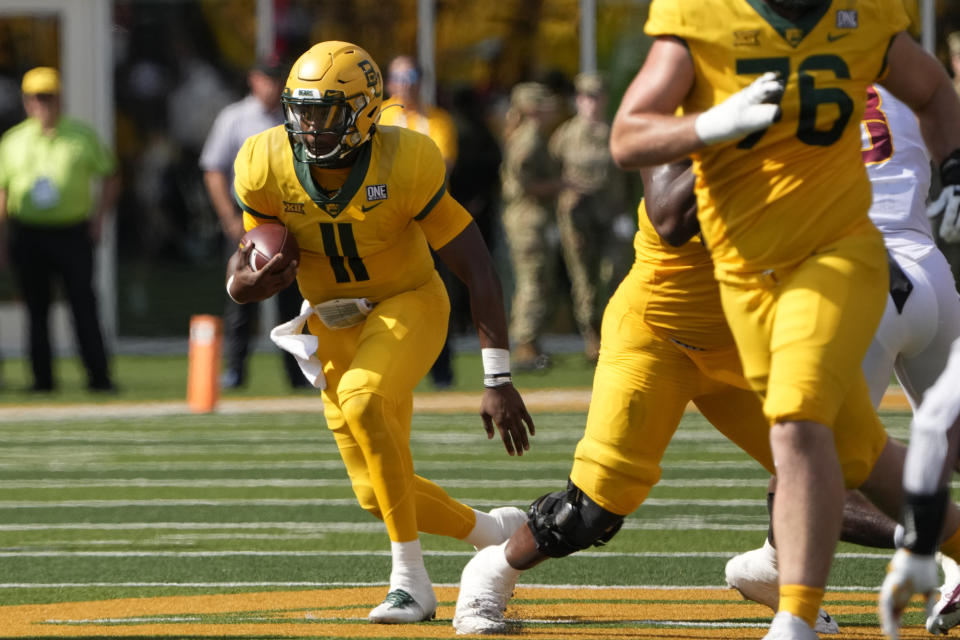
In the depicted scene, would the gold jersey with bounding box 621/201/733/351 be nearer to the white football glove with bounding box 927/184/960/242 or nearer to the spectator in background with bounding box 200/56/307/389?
the white football glove with bounding box 927/184/960/242

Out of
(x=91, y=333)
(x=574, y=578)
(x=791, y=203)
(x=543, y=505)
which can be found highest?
(x=791, y=203)

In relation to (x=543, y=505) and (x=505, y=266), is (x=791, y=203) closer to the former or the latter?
(x=543, y=505)

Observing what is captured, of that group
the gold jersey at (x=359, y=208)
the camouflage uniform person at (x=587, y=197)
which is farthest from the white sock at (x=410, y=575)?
the camouflage uniform person at (x=587, y=197)

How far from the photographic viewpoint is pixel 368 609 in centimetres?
578

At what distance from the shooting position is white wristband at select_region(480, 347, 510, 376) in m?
5.61

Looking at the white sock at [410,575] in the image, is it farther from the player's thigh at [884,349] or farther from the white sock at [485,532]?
the player's thigh at [884,349]

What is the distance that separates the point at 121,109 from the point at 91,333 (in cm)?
491

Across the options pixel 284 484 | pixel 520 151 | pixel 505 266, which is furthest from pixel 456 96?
pixel 284 484

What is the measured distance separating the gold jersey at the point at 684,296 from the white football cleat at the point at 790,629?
923 millimetres

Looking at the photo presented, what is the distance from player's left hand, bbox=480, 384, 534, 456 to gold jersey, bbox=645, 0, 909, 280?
1.19 meters

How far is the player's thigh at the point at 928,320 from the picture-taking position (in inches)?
209

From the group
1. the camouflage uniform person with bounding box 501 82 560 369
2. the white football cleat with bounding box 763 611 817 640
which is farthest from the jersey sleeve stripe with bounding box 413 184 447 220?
the camouflage uniform person with bounding box 501 82 560 369

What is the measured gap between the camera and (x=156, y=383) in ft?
46.9

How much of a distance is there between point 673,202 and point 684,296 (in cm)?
31
